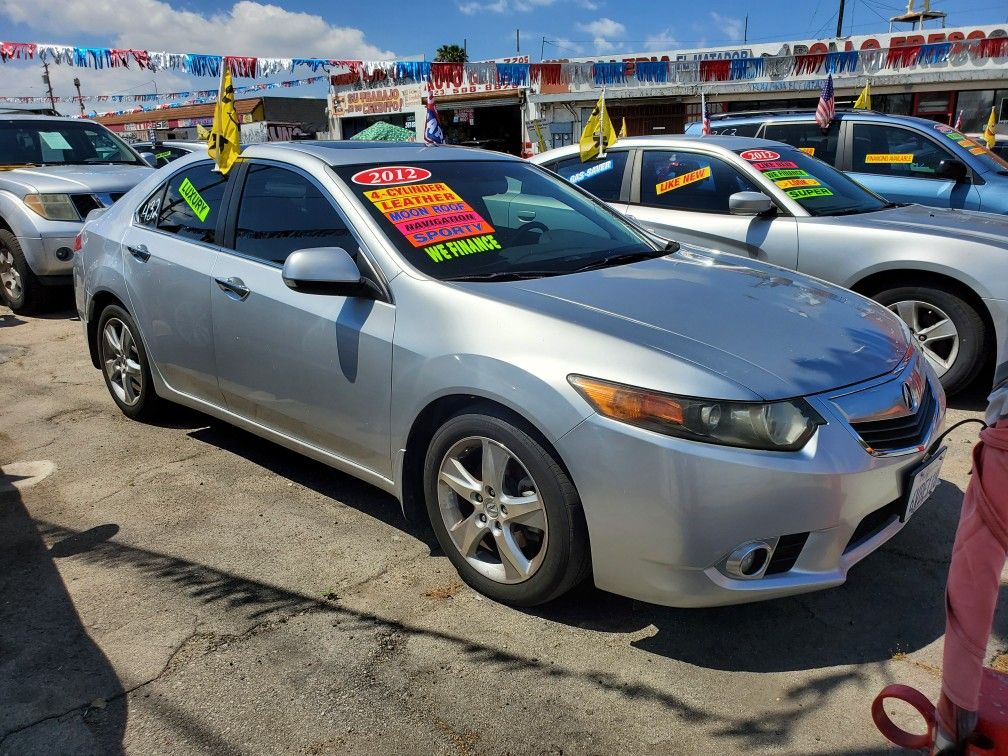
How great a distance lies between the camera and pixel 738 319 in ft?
9.18

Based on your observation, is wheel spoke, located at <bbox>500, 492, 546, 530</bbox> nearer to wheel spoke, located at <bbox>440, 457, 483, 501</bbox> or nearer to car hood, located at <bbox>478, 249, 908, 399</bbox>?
wheel spoke, located at <bbox>440, 457, 483, 501</bbox>

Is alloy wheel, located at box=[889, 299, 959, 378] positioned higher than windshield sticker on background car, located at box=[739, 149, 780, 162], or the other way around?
windshield sticker on background car, located at box=[739, 149, 780, 162]

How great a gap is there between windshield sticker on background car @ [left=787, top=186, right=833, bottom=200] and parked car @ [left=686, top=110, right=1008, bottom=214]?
1.98 meters

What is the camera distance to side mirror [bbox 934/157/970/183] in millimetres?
7098

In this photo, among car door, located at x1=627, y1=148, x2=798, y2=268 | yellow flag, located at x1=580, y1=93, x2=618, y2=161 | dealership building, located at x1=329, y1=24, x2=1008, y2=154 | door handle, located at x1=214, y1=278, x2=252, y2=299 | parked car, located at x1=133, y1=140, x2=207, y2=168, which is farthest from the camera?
dealership building, located at x1=329, y1=24, x2=1008, y2=154

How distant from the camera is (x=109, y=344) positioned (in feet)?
15.6

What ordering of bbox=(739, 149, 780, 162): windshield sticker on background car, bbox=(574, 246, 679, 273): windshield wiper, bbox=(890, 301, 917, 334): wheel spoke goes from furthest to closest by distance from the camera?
bbox=(739, 149, 780, 162): windshield sticker on background car, bbox=(890, 301, 917, 334): wheel spoke, bbox=(574, 246, 679, 273): windshield wiper

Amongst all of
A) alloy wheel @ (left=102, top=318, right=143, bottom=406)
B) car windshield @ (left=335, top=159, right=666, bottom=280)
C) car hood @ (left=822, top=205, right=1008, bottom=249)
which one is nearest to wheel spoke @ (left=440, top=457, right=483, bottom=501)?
car windshield @ (left=335, top=159, right=666, bottom=280)

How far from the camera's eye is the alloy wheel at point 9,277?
777 centimetres

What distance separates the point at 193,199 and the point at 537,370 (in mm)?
2552

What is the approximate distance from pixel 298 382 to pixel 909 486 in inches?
92.2

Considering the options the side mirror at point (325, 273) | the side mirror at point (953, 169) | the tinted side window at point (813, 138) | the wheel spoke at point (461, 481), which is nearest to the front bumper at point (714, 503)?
the wheel spoke at point (461, 481)

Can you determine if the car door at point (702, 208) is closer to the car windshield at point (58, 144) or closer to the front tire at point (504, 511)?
the front tire at point (504, 511)

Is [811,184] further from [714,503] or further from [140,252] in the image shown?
[140,252]
